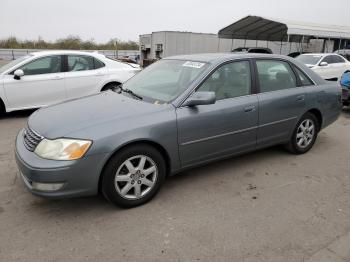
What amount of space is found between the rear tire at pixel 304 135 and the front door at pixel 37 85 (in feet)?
16.5

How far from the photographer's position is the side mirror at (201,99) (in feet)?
10.9

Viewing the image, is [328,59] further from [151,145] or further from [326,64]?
[151,145]

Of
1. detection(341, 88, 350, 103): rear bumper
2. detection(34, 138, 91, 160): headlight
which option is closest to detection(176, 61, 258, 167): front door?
detection(34, 138, 91, 160): headlight

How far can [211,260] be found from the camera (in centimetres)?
249

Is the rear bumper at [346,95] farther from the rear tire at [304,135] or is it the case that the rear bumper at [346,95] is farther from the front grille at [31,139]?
the front grille at [31,139]

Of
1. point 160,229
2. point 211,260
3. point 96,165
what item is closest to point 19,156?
point 96,165

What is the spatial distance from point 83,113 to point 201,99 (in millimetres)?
1248

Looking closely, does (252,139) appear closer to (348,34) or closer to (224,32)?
(348,34)

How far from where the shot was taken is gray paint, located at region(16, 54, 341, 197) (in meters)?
2.87

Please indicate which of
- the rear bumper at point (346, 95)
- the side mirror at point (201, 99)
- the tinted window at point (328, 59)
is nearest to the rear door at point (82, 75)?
the side mirror at point (201, 99)

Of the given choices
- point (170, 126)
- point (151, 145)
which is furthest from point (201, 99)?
point (151, 145)

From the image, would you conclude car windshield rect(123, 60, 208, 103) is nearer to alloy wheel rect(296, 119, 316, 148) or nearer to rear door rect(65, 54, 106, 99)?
alloy wheel rect(296, 119, 316, 148)

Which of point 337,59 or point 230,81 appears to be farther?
point 337,59

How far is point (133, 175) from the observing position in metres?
3.13
